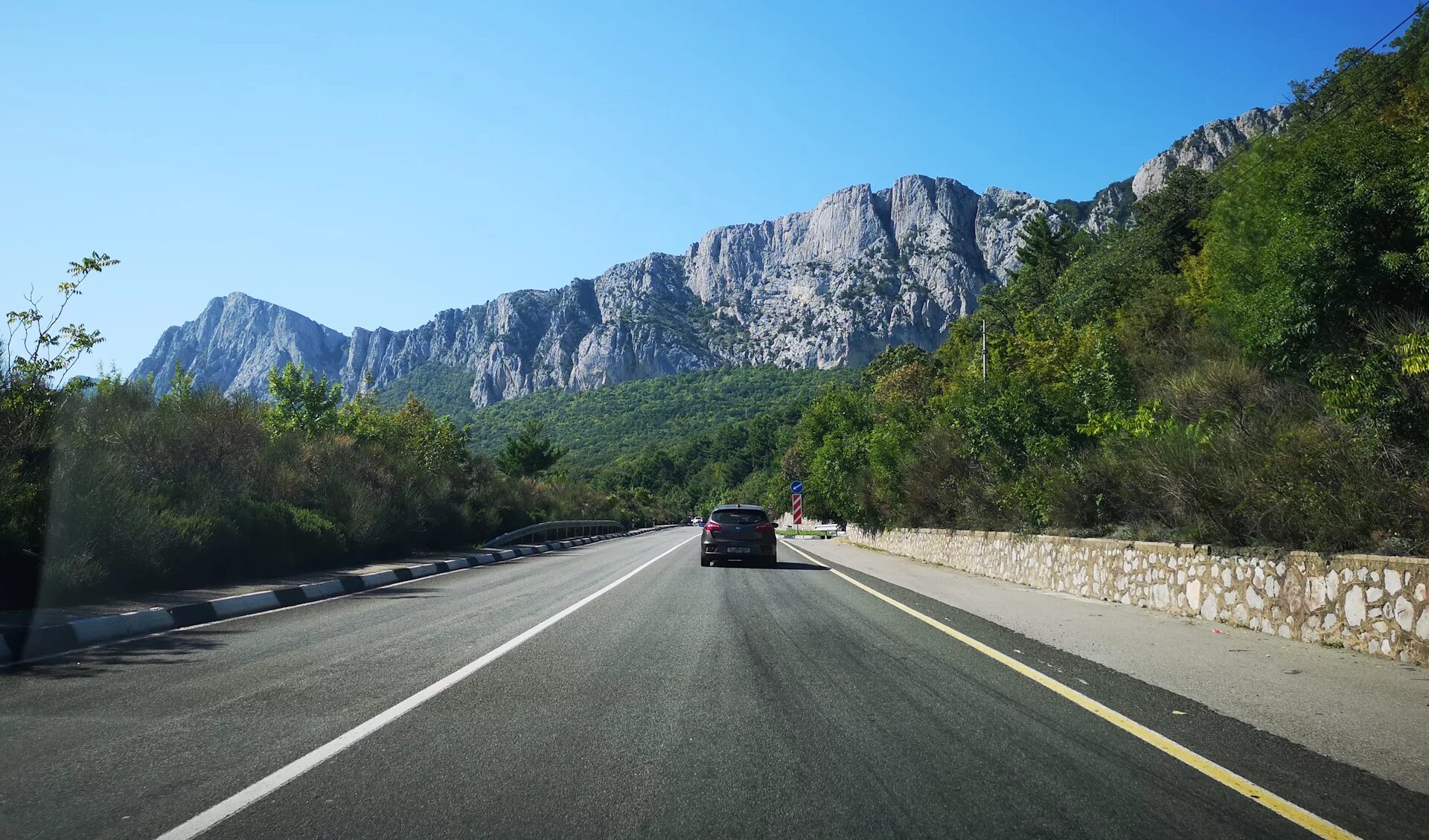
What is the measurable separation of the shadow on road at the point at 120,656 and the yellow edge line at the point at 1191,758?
7.30 m

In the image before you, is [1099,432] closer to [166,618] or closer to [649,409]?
[166,618]

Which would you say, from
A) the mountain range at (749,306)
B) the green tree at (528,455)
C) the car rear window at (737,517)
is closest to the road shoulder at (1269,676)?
the car rear window at (737,517)

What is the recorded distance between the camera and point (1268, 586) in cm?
935

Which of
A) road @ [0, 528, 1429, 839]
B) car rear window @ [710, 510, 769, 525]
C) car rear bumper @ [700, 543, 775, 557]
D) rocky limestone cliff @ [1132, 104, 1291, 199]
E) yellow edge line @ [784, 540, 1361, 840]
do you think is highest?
rocky limestone cliff @ [1132, 104, 1291, 199]

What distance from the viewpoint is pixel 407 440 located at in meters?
40.2

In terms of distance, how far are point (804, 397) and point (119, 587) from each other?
377ft

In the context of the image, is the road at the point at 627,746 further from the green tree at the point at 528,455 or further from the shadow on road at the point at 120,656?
the green tree at the point at 528,455

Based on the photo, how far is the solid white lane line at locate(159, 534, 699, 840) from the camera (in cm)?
368

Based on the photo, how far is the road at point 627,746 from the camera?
377cm

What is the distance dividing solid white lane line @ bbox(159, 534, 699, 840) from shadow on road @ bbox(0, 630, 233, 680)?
8.91ft

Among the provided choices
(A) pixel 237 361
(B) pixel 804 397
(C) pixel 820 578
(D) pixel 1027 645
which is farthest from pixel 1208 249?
(A) pixel 237 361

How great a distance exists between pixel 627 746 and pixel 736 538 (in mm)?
17400

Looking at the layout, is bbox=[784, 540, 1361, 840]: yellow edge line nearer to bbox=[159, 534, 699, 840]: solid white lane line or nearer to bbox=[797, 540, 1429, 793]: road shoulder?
bbox=[797, 540, 1429, 793]: road shoulder

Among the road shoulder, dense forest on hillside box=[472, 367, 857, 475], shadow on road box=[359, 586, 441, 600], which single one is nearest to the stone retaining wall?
the road shoulder
